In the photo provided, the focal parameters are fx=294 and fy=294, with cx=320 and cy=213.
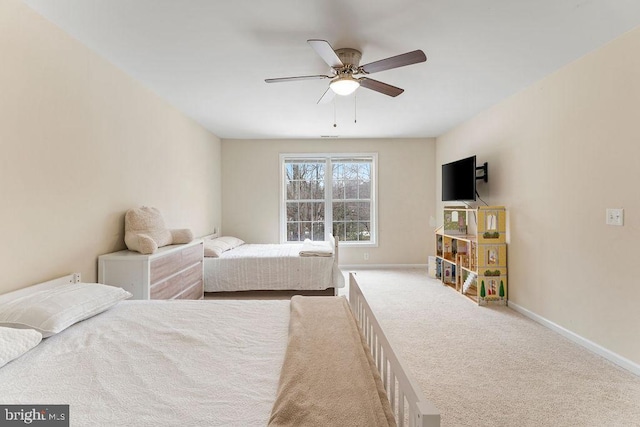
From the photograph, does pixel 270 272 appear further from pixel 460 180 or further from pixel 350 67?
pixel 460 180

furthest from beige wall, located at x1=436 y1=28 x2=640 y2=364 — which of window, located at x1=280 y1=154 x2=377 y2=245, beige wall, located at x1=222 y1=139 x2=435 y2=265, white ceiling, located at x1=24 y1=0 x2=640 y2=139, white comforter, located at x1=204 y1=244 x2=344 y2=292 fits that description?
window, located at x1=280 y1=154 x2=377 y2=245

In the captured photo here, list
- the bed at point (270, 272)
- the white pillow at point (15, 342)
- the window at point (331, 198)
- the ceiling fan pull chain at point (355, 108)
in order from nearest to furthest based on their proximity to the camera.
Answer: the white pillow at point (15, 342), the ceiling fan pull chain at point (355, 108), the bed at point (270, 272), the window at point (331, 198)

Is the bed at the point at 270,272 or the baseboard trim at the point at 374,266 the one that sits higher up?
the bed at the point at 270,272

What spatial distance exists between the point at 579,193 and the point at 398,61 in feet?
6.36

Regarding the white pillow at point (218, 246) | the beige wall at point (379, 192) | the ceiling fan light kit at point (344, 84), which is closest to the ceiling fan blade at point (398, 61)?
the ceiling fan light kit at point (344, 84)

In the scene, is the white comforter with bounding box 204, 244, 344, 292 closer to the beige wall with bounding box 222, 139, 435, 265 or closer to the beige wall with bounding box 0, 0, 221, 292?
the beige wall with bounding box 0, 0, 221, 292

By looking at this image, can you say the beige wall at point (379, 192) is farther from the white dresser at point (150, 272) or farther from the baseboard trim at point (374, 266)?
the white dresser at point (150, 272)

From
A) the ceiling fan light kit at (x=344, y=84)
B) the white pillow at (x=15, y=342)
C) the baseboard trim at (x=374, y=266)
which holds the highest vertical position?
the ceiling fan light kit at (x=344, y=84)

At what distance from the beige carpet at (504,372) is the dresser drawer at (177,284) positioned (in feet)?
6.08

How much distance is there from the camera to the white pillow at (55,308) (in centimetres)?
131

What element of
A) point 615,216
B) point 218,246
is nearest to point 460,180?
point 615,216

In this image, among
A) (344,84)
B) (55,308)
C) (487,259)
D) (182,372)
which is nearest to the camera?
(182,372)

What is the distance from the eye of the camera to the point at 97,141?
2326mm

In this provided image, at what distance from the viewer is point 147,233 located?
2.64m
